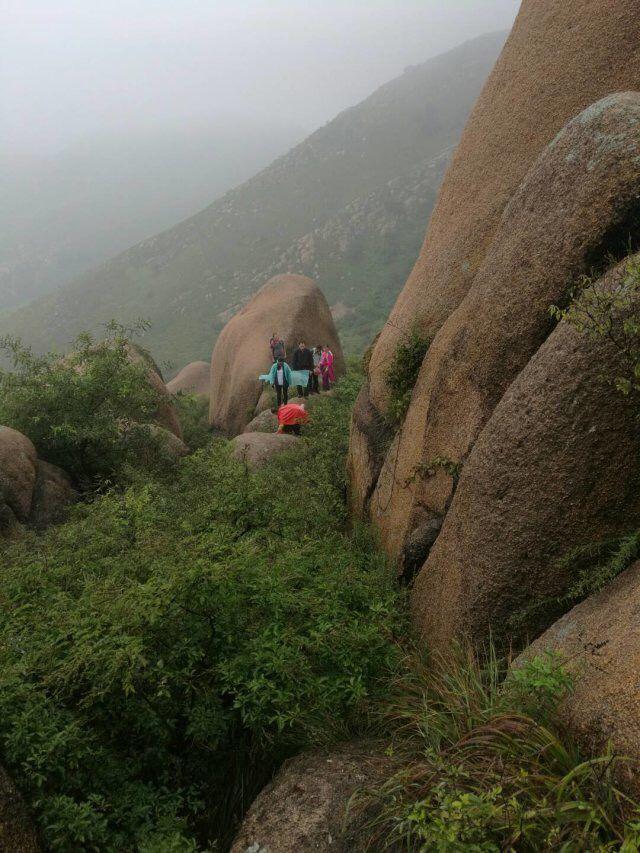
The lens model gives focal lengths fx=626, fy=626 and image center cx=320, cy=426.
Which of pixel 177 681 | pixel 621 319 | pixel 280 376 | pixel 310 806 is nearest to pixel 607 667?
pixel 310 806

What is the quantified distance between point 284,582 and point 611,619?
7.96 feet

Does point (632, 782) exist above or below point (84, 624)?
below

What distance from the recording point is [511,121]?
744 centimetres

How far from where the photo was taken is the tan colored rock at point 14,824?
3.39 meters

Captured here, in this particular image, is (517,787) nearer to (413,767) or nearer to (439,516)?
(413,767)

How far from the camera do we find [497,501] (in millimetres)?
4895

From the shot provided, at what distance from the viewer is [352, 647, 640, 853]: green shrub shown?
2.87m

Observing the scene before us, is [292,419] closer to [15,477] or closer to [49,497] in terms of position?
[49,497]

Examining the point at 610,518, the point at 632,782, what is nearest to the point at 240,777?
the point at 632,782

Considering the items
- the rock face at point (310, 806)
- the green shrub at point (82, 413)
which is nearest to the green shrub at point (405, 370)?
the rock face at point (310, 806)

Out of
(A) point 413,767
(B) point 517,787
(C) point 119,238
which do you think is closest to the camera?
(B) point 517,787

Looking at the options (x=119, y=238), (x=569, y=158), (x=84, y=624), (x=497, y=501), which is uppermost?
(x=119, y=238)

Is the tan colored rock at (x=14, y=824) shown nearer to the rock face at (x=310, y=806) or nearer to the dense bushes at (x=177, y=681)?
the dense bushes at (x=177, y=681)

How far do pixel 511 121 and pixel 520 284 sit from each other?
10.5 ft
